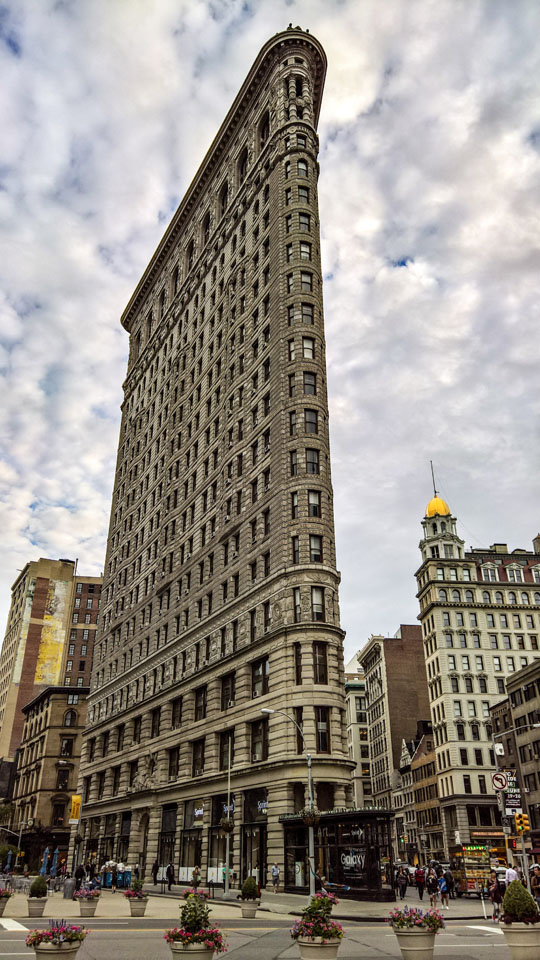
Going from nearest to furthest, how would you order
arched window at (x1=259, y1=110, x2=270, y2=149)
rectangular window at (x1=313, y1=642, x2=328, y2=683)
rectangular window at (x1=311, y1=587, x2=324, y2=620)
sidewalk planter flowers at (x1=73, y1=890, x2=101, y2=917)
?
sidewalk planter flowers at (x1=73, y1=890, x2=101, y2=917) < rectangular window at (x1=313, y1=642, x2=328, y2=683) < rectangular window at (x1=311, y1=587, x2=324, y2=620) < arched window at (x1=259, y1=110, x2=270, y2=149)

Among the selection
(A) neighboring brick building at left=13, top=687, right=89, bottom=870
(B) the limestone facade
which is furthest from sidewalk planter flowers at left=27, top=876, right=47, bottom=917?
(A) neighboring brick building at left=13, top=687, right=89, bottom=870

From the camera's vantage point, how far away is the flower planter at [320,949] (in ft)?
44.2

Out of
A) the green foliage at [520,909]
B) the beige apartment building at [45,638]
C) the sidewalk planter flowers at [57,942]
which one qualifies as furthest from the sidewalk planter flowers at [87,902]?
the beige apartment building at [45,638]

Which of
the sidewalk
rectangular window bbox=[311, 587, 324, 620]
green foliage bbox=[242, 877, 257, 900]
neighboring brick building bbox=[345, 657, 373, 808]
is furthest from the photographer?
neighboring brick building bbox=[345, 657, 373, 808]

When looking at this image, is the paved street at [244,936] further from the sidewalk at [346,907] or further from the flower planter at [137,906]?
the flower planter at [137,906]

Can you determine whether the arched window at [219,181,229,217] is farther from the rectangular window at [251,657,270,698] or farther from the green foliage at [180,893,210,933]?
the green foliage at [180,893,210,933]

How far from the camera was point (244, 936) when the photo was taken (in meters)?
22.9

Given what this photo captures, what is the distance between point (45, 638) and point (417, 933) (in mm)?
142061

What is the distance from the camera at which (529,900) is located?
1535cm

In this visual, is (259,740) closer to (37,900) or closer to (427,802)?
(37,900)

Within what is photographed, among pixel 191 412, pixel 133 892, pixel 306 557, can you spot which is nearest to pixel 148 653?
pixel 191 412

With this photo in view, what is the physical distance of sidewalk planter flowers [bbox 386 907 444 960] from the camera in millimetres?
14470

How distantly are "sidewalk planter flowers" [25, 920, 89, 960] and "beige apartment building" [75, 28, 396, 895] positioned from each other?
25.9 metres

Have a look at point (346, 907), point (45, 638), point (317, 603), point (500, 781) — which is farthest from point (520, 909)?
point (45, 638)
